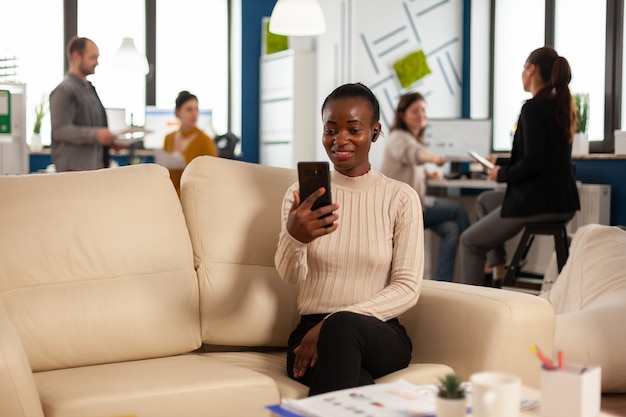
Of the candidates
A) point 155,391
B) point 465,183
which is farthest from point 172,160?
point 155,391

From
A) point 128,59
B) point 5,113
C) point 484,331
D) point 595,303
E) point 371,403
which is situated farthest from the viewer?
point 128,59

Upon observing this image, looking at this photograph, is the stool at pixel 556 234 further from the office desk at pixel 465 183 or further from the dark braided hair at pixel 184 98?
the dark braided hair at pixel 184 98

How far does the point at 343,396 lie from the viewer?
1551mm

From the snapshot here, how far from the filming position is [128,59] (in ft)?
22.2

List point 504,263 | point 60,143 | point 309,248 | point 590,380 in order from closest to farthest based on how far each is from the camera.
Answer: point 590,380
point 309,248
point 60,143
point 504,263

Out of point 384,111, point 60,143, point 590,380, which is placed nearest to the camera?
point 590,380

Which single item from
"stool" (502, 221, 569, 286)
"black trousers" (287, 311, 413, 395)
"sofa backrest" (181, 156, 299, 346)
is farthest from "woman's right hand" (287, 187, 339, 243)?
"stool" (502, 221, 569, 286)

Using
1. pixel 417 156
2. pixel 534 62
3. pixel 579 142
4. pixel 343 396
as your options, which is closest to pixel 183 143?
pixel 417 156

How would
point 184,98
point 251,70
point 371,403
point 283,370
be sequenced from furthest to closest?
point 251,70, point 184,98, point 283,370, point 371,403

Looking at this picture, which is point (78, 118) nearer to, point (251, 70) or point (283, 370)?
point (283, 370)

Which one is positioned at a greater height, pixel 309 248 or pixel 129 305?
pixel 309 248

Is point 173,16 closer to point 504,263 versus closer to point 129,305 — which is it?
point 504,263

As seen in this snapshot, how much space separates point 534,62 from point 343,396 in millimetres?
2972

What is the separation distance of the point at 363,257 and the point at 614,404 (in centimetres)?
137
